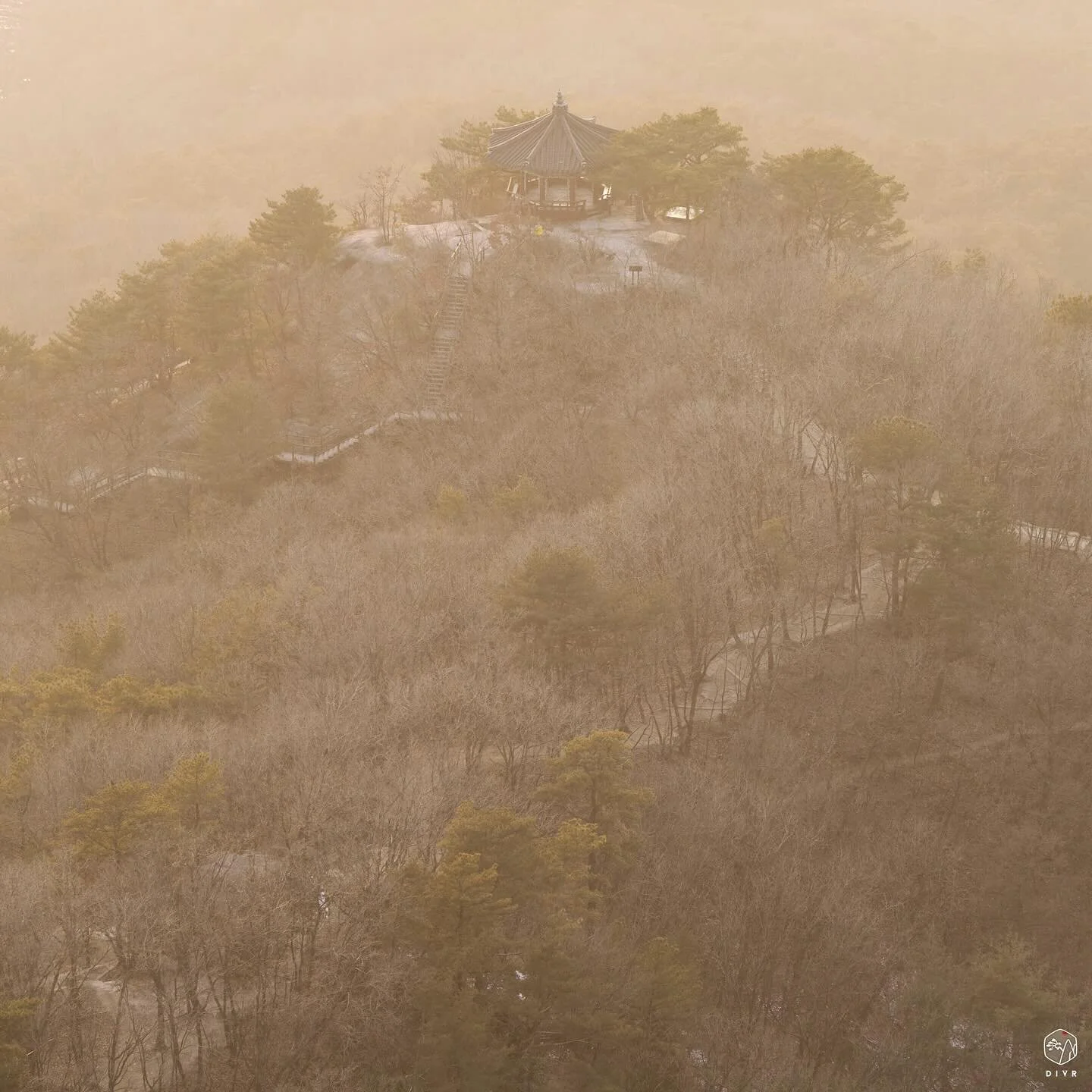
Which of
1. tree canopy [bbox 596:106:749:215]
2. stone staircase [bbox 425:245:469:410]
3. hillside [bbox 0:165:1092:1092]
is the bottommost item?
hillside [bbox 0:165:1092:1092]

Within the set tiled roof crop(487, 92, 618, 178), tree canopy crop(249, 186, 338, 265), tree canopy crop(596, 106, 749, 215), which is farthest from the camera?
tree canopy crop(249, 186, 338, 265)

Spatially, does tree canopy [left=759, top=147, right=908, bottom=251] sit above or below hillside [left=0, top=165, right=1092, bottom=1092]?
above

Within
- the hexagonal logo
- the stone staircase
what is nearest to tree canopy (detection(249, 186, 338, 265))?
the stone staircase

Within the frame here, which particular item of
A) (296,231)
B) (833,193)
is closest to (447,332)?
(296,231)

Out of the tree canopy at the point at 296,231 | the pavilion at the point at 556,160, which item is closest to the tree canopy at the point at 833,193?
the pavilion at the point at 556,160

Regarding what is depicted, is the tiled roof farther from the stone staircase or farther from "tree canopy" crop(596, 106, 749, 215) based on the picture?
the stone staircase

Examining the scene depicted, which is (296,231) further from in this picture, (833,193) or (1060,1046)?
(1060,1046)
